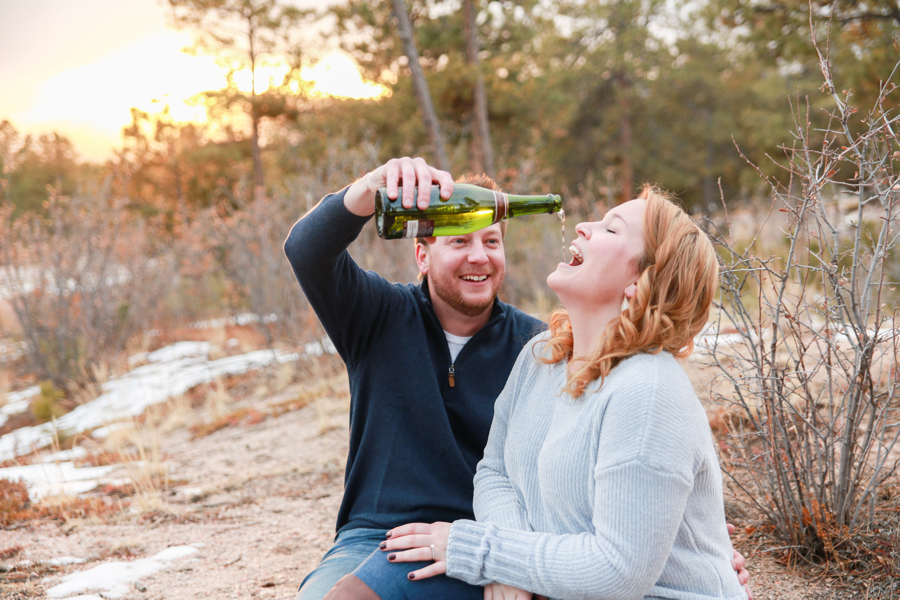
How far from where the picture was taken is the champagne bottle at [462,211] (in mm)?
2016

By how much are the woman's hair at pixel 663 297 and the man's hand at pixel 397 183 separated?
0.58m

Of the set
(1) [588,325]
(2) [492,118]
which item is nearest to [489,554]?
(1) [588,325]

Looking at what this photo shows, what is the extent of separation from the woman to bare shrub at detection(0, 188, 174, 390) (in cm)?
793

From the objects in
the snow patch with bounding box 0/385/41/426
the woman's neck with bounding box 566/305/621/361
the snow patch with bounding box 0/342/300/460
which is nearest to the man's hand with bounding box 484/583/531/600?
the woman's neck with bounding box 566/305/621/361

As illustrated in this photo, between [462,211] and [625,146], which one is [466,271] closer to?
[462,211]

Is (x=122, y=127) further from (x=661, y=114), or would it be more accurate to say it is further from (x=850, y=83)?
(x=850, y=83)

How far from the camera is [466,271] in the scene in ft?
7.57

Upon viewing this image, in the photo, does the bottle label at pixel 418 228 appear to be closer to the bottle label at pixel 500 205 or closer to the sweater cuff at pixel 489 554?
the bottle label at pixel 500 205

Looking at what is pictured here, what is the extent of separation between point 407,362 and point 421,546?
2.34 feet

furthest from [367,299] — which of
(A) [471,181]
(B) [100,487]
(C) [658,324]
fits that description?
(B) [100,487]

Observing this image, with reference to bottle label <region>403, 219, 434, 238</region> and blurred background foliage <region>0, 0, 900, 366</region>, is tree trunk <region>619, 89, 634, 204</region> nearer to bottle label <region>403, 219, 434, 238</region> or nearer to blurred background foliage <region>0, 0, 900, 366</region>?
blurred background foliage <region>0, 0, 900, 366</region>

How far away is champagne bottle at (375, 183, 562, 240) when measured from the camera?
2.02 m

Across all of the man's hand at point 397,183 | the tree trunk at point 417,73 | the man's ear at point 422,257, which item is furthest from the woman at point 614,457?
the tree trunk at point 417,73

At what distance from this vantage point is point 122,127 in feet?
66.7
